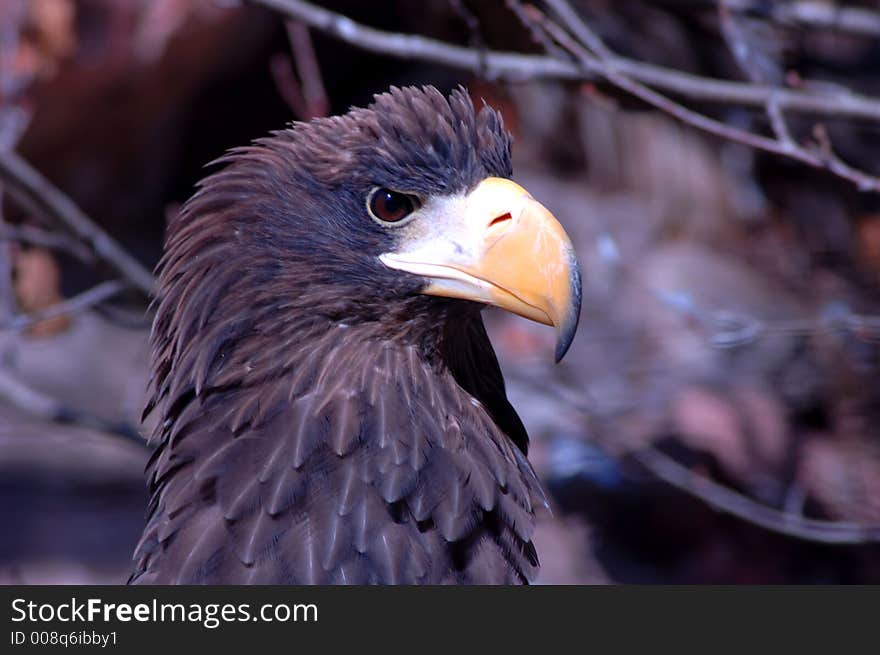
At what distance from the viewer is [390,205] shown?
2.57 m

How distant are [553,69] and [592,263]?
10.4 ft

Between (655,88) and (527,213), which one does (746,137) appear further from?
(527,213)

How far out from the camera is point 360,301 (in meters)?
2.55

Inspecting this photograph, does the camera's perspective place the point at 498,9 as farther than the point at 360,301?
Yes

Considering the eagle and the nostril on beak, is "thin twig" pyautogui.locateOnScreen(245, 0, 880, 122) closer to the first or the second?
the eagle

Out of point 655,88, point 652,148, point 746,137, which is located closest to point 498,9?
point 655,88

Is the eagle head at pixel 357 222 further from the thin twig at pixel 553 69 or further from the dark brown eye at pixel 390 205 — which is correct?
the thin twig at pixel 553 69

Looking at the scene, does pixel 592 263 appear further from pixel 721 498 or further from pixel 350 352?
pixel 350 352

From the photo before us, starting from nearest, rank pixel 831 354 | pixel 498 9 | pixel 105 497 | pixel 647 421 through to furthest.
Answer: pixel 498 9
pixel 831 354
pixel 647 421
pixel 105 497

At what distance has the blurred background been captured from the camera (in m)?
4.51

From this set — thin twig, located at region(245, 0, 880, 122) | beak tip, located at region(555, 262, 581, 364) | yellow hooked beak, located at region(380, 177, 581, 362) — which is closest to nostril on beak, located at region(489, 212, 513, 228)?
yellow hooked beak, located at region(380, 177, 581, 362)

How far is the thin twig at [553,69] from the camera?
360 cm

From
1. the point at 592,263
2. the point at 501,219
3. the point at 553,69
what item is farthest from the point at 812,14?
the point at 592,263

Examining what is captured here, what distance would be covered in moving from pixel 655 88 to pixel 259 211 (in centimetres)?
167
